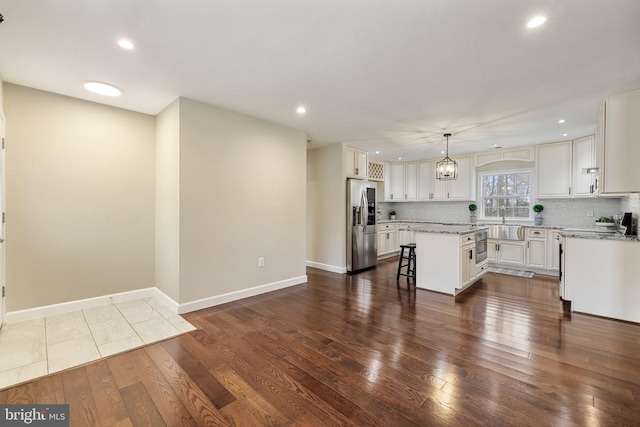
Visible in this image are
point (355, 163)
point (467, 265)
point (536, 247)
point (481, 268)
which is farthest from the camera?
point (355, 163)

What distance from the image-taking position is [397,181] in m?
7.59

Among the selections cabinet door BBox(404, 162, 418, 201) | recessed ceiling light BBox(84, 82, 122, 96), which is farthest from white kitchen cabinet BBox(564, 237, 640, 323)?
recessed ceiling light BBox(84, 82, 122, 96)

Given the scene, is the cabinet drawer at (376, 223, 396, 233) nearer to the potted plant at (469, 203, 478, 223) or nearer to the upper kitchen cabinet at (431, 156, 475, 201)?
the upper kitchen cabinet at (431, 156, 475, 201)

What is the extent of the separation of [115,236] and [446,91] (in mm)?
4530

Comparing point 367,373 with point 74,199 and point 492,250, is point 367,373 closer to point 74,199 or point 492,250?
point 74,199

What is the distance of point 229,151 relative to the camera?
3.72 metres

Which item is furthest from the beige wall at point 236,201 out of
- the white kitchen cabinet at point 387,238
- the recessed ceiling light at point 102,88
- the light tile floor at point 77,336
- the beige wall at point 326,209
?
the white kitchen cabinet at point 387,238

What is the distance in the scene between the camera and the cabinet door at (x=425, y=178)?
7.08 metres

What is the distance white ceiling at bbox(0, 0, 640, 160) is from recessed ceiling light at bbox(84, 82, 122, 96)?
78mm

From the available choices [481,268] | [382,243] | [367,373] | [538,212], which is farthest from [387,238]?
[367,373]

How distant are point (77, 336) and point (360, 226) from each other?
4.39m

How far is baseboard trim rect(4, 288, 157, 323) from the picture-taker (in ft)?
9.95

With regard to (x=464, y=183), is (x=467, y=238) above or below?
below

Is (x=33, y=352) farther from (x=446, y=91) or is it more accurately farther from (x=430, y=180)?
(x=430, y=180)
